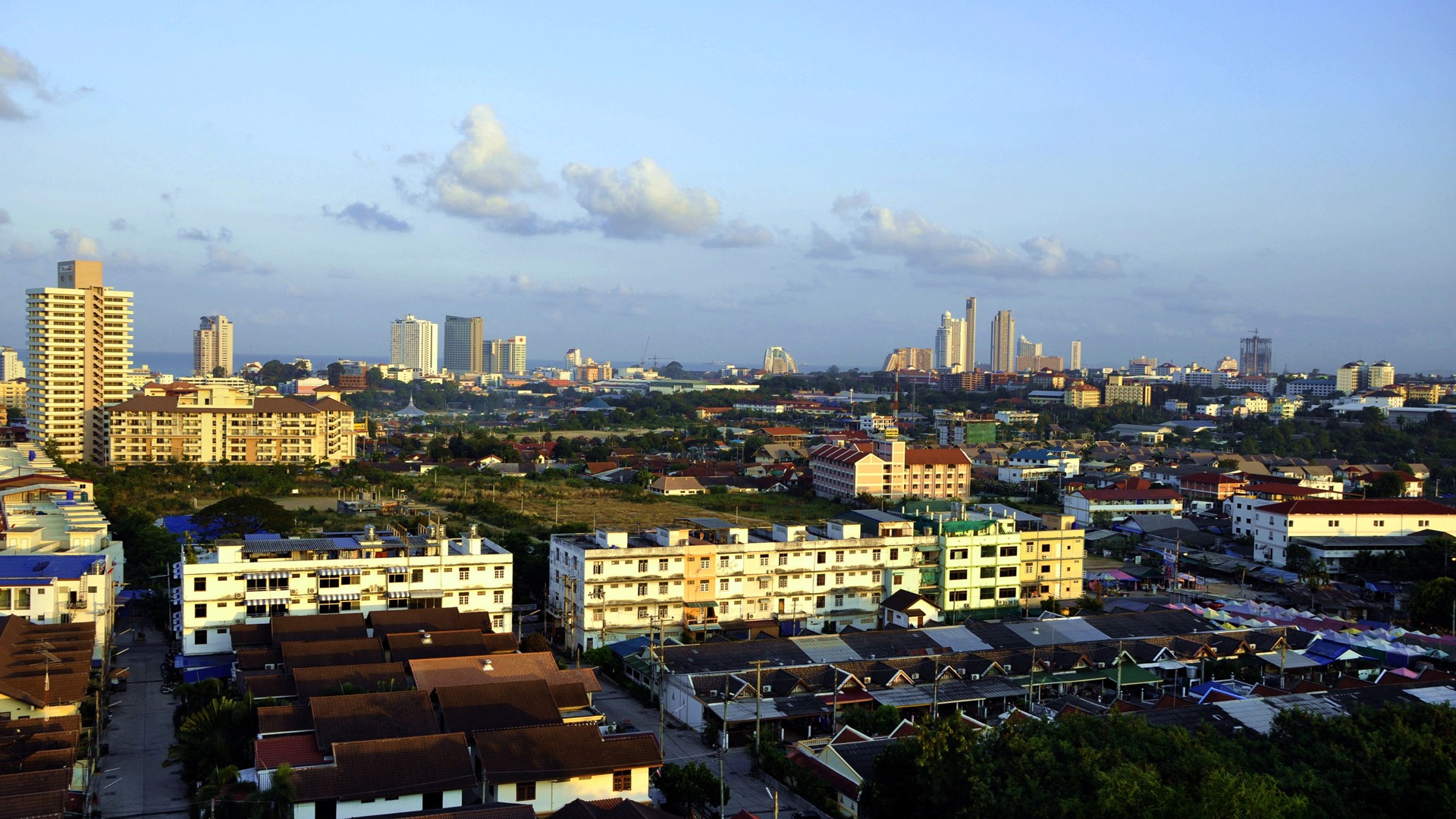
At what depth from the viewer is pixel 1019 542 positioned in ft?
49.8

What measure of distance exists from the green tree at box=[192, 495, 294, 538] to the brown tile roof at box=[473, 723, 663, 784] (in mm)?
10126

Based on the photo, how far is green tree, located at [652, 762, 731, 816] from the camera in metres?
8.15

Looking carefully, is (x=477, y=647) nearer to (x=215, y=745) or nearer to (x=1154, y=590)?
(x=215, y=745)

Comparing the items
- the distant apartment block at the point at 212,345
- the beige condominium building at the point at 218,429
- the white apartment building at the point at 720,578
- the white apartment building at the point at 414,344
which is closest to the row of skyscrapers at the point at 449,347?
the white apartment building at the point at 414,344

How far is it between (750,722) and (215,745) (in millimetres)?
4248

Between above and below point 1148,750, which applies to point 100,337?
above

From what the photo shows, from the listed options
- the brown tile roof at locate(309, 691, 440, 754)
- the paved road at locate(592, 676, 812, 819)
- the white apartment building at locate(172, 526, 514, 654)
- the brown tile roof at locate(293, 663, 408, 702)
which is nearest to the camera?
the brown tile roof at locate(309, 691, 440, 754)

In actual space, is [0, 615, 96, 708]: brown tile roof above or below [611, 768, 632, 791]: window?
above

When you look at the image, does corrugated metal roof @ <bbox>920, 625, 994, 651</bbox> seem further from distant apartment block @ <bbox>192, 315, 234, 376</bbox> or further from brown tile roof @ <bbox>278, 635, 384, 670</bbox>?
distant apartment block @ <bbox>192, 315, 234, 376</bbox>

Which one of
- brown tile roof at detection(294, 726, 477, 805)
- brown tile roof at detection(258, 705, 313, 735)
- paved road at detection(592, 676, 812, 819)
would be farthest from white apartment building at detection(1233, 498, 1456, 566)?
brown tile roof at detection(258, 705, 313, 735)

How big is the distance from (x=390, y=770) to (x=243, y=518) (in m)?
10.6

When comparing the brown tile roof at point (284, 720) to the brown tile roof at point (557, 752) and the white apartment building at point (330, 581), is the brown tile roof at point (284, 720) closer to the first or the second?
the brown tile roof at point (557, 752)

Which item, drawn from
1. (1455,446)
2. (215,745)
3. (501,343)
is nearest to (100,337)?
(215,745)

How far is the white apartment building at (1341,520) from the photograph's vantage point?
18953mm
